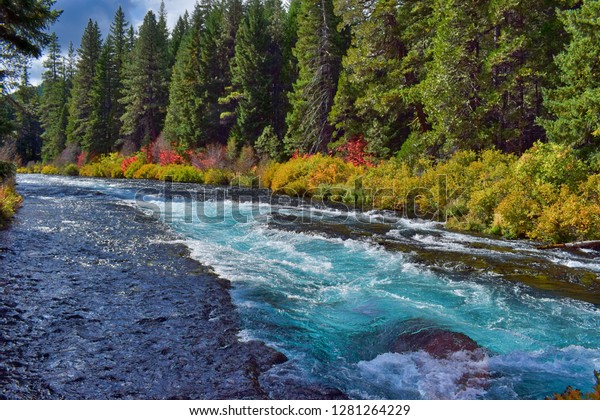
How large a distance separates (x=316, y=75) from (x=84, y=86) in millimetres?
48187

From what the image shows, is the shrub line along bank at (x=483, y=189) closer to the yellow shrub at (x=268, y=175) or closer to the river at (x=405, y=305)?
the river at (x=405, y=305)

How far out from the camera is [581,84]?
45.0ft

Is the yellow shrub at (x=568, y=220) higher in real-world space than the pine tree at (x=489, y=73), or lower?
lower

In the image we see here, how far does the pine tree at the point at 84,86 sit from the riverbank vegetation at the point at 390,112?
14.3 feet

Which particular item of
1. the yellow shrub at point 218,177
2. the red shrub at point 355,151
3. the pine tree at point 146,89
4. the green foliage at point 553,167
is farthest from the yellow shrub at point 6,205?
the pine tree at point 146,89

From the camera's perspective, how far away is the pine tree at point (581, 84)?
13.0 m

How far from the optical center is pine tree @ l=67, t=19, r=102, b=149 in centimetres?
6106

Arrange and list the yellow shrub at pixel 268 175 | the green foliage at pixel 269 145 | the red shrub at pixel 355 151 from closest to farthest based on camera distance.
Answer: the red shrub at pixel 355 151, the yellow shrub at pixel 268 175, the green foliage at pixel 269 145

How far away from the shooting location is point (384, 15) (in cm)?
2512

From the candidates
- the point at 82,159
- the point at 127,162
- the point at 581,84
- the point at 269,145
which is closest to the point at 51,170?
the point at 82,159

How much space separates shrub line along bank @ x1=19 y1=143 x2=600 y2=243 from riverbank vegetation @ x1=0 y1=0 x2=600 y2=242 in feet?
0.18

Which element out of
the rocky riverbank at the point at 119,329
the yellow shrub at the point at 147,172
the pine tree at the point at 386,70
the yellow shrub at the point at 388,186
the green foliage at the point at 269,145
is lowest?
the rocky riverbank at the point at 119,329

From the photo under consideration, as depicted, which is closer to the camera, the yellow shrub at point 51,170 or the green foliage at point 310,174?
the green foliage at point 310,174

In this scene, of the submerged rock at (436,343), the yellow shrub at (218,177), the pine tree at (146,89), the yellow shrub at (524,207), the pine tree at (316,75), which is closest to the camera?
the submerged rock at (436,343)
